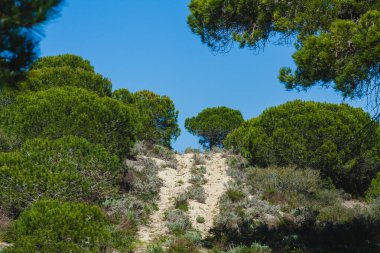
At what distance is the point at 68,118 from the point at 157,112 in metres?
17.6

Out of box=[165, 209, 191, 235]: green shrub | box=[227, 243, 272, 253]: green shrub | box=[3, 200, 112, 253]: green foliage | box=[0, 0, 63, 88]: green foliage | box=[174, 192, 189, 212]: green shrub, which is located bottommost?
box=[3, 200, 112, 253]: green foliage

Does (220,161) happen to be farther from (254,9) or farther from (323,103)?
(254,9)

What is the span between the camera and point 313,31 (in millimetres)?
10922

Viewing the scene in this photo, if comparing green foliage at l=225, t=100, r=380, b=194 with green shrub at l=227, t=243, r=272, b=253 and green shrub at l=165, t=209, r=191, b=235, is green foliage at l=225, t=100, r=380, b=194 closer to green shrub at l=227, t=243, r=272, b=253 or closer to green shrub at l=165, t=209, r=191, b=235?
green shrub at l=165, t=209, r=191, b=235

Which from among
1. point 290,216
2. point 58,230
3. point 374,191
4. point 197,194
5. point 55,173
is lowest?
point 58,230

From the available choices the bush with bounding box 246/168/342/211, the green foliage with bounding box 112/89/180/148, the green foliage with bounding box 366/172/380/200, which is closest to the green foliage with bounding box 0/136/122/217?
the bush with bounding box 246/168/342/211

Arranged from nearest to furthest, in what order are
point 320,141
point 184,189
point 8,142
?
point 8,142
point 184,189
point 320,141

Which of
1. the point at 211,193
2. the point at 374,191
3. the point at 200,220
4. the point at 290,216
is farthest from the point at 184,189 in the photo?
the point at 374,191

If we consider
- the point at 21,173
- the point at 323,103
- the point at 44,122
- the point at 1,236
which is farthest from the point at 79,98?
the point at 323,103

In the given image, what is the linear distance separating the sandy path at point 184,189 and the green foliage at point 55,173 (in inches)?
77.3

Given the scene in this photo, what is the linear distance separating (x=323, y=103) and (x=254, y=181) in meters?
5.89

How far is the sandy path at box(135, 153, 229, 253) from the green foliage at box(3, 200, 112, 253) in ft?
10.8

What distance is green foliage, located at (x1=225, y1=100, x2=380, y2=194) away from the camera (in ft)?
73.7

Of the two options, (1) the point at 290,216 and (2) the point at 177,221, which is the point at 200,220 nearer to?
(2) the point at 177,221
